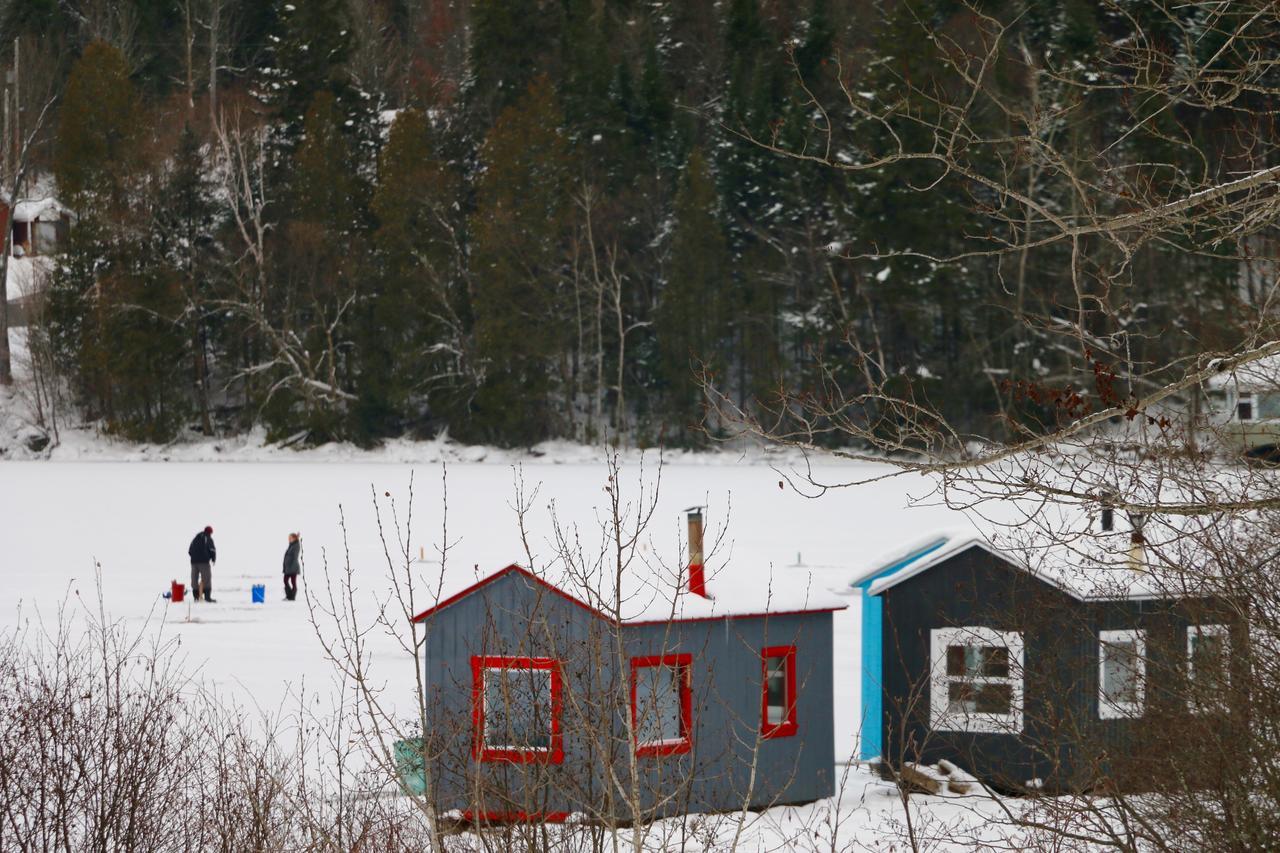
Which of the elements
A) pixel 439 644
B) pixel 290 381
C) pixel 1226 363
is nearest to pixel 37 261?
pixel 290 381

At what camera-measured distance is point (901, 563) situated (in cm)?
1348

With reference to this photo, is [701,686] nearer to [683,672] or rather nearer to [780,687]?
[683,672]

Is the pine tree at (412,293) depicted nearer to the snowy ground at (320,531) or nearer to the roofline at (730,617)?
the snowy ground at (320,531)

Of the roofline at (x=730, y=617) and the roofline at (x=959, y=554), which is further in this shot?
the roofline at (x=959, y=554)

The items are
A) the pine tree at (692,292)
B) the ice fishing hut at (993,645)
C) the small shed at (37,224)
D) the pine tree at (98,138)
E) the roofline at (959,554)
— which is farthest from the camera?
the small shed at (37,224)

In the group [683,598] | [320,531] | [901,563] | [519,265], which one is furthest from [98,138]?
[683,598]

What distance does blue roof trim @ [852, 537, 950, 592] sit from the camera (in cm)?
1344

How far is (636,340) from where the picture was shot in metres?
54.0

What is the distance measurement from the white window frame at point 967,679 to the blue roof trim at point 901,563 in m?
0.69

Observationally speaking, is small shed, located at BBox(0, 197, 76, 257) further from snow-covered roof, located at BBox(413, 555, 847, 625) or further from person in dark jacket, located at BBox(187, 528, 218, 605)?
snow-covered roof, located at BBox(413, 555, 847, 625)

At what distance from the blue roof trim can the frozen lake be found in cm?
54

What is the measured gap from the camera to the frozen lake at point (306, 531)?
1811 cm

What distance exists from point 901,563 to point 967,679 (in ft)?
4.05

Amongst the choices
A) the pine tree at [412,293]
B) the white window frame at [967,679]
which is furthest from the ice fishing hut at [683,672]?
the pine tree at [412,293]
